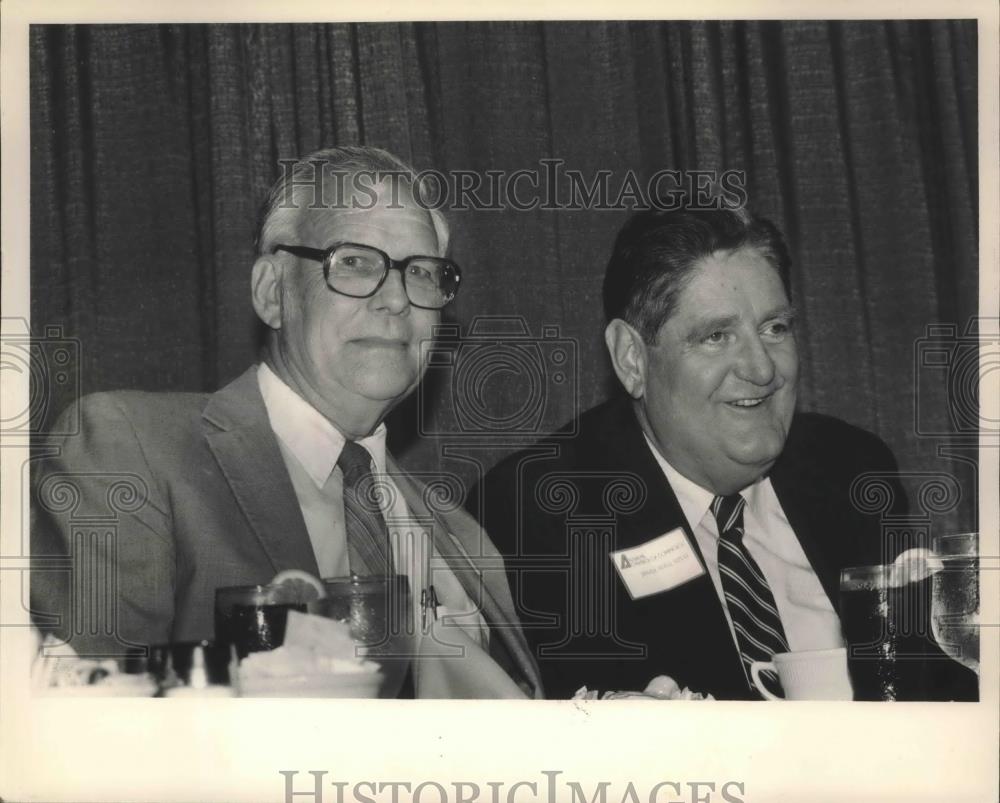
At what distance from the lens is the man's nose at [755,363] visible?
279 centimetres

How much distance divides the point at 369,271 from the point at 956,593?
4.53 ft

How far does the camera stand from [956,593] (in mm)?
2830

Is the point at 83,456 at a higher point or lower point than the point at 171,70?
lower

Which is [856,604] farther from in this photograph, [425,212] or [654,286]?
[425,212]

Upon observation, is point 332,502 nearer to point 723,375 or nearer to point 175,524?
point 175,524

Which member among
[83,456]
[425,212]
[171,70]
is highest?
[171,70]

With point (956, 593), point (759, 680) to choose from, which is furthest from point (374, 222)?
point (956, 593)

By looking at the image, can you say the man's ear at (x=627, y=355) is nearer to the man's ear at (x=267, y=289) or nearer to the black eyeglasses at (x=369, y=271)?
the black eyeglasses at (x=369, y=271)

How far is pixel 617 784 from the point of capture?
108 inches

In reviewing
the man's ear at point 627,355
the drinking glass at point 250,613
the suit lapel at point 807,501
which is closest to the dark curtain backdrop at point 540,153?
the man's ear at point 627,355

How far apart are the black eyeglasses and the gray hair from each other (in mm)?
50

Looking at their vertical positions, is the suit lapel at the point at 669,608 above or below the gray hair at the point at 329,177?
below

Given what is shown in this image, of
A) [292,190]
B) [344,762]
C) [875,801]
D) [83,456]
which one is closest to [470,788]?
[344,762]

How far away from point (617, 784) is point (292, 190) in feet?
4.51
